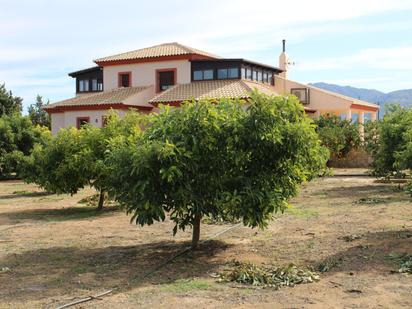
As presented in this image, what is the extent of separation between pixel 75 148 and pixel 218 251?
6.88 metres

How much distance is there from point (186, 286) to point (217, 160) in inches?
91.9

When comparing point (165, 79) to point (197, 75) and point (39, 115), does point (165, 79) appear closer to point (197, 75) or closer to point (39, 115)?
point (197, 75)

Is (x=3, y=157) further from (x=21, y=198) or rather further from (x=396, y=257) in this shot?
(x=396, y=257)

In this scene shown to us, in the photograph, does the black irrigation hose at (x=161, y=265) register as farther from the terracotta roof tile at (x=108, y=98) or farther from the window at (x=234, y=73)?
the window at (x=234, y=73)

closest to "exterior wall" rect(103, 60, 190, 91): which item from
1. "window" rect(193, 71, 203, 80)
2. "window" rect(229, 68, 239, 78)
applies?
"window" rect(193, 71, 203, 80)

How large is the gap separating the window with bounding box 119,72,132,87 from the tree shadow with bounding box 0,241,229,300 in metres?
28.4

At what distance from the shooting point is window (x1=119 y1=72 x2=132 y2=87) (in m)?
37.7

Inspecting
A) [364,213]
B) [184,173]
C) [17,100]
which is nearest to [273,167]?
[184,173]

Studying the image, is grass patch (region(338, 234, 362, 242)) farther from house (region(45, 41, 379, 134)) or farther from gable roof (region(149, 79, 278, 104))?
house (region(45, 41, 379, 134))

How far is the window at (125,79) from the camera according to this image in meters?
37.7

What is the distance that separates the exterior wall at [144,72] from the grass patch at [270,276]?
28.5 meters

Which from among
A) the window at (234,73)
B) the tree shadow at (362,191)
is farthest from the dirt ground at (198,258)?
Result: the window at (234,73)

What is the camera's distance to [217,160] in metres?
8.77

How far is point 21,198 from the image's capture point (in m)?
20.4
